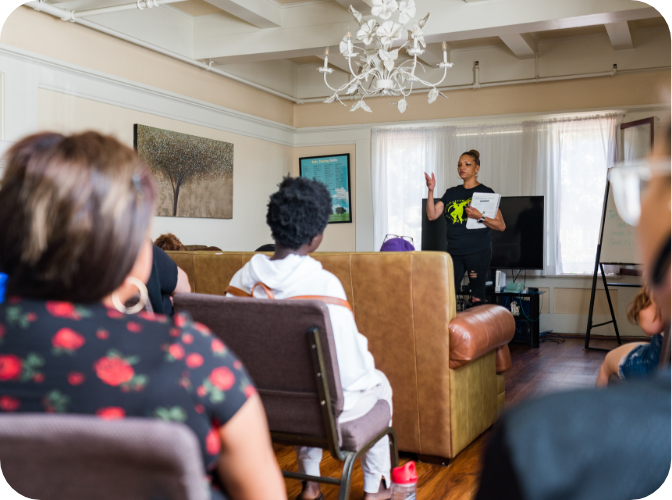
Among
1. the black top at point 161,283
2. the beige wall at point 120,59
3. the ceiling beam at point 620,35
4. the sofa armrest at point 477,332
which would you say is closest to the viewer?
the black top at point 161,283

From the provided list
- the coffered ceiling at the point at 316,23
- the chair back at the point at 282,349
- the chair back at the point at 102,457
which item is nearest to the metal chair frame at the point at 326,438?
the chair back at the point at 282,349

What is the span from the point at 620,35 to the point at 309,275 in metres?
5.38

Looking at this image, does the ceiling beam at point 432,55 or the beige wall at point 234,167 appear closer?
the beige wall at point 234,167

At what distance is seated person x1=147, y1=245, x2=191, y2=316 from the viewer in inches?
81.7

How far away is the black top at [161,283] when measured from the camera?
6.80ft

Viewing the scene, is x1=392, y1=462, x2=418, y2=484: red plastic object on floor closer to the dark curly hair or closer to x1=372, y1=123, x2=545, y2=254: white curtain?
the dark curly hair

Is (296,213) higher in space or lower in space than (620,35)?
lower

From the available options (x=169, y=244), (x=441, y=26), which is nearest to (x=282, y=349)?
(x=169, y=244)

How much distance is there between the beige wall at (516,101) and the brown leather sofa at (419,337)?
15.0 feet

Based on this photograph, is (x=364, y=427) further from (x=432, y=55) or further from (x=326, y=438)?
(x=432, y=55)

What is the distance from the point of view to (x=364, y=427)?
1907 mm

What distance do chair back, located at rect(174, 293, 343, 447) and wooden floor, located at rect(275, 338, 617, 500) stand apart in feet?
1.65

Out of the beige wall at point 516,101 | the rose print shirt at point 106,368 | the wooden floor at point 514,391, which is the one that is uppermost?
the beige wall at point 516,101

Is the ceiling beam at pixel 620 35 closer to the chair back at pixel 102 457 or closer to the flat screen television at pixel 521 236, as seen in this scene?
the flat screen television at pixel 521 236
